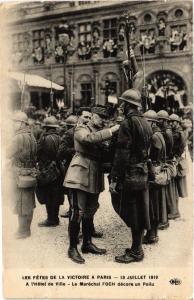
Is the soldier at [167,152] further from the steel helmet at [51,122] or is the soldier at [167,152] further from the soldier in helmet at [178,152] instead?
the steel helmet at [51,122]

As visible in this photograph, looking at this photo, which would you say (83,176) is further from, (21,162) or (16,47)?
(16,47)

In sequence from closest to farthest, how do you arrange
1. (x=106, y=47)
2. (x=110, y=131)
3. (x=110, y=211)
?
1. (x=110, y=131)
2. (x=110, y=211)
3. (x=106, y=47)

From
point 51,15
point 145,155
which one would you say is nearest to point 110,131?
point 145,155

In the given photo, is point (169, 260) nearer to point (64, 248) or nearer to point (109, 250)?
point (109, 250)

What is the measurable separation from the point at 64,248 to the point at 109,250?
1.99 ft

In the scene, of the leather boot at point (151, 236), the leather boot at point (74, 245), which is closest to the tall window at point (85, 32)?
the leather boot at point (151, 236)

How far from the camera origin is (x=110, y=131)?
4.50 meters

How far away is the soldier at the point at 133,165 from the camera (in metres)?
4.42

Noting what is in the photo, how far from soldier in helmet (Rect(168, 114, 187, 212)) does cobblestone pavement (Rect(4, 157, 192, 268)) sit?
0.30 m

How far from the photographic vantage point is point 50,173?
6.06 m

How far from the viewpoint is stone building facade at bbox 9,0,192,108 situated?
1747 centimetres

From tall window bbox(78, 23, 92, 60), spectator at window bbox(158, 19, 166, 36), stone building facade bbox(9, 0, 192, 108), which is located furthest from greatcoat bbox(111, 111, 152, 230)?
tall window bbox(78, 23, 92, 60)

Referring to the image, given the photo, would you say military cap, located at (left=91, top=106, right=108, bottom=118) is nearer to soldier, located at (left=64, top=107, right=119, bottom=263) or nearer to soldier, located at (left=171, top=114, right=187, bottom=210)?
soldier, located at (left=64, top=107, right=119, bottom=263)

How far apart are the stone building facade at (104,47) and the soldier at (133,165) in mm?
12496
